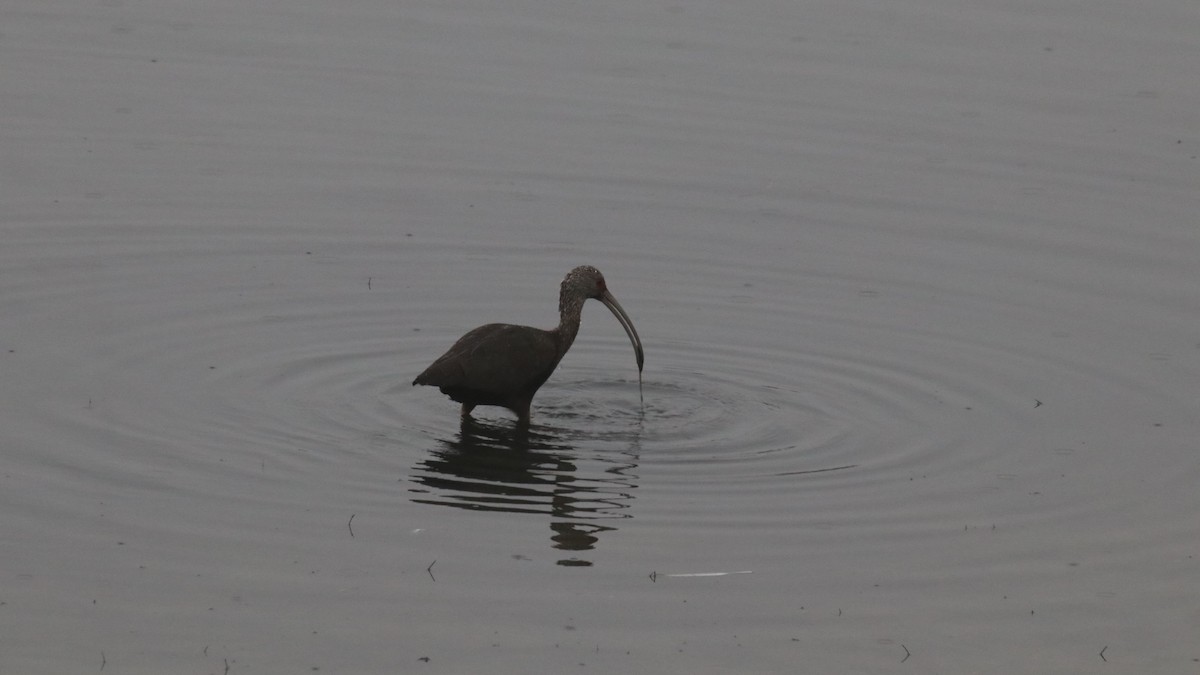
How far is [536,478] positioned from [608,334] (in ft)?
13.4

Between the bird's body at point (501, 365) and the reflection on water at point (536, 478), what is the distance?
0.79 feet

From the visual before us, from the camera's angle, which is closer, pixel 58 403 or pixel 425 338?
pixel 58 403

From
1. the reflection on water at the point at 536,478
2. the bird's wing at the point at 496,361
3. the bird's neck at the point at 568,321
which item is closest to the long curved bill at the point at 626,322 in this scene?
the bird's neck at the point at 568,321

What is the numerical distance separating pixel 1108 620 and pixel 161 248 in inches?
387

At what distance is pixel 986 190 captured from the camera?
66.4ft

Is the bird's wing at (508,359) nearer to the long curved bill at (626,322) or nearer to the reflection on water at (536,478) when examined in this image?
the reflection on water at (536,478)

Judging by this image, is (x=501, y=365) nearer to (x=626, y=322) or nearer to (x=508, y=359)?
(x=508, y=359)

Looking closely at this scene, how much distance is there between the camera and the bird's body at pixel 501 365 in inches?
552

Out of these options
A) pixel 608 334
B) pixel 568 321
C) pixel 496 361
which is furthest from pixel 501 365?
pixel 608 334

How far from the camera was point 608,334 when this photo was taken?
16875mm

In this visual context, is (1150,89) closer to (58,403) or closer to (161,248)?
(161,248)

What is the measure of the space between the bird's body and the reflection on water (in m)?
0.24

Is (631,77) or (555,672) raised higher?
(631,77)

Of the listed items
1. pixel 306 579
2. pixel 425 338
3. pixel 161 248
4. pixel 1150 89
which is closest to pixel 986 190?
pixel 1150 89
